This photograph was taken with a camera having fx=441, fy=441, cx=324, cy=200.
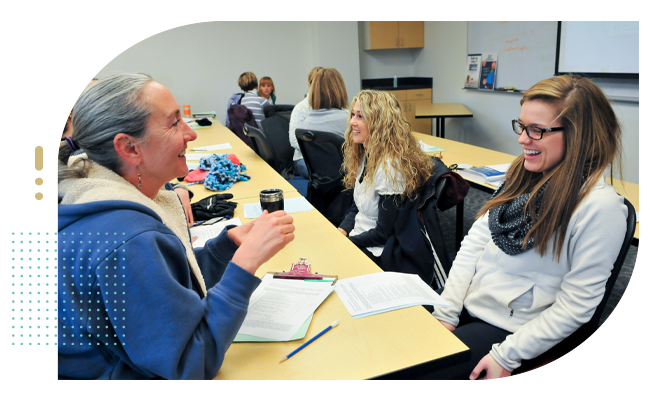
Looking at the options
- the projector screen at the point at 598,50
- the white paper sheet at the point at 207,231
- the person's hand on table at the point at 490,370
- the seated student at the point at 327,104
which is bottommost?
the person's hand on table at the point at 490,370

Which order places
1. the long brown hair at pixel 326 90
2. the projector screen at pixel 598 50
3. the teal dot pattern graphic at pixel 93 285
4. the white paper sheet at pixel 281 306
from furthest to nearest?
1. the projector screen at pixel 598 50
2. the long brown hair at pixel 326 90
3. the white paper sheet at pixel 281 306
4. the teal dot pattern graphic at pixel 93 285

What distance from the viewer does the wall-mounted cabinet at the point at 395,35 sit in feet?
A: 22.0

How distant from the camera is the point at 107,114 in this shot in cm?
85

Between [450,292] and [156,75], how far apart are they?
21.0 ft

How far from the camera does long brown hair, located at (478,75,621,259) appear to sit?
1081 mm

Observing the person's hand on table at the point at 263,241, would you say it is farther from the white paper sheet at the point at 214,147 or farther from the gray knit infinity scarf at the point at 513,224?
the white paper sheet at the point at 214,147

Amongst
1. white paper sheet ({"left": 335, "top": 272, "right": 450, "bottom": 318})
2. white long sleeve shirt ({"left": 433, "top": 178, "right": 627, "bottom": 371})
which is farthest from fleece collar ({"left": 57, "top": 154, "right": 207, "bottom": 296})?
white long sleeve shirt ({"left": 433, "top": 178, "right": 627, "bottom": 371})

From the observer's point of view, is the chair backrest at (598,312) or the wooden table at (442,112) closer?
the chair backrest at (598,312)

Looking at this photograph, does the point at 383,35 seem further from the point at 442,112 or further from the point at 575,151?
the point at 575,151

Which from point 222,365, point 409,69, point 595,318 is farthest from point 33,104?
point 409,69

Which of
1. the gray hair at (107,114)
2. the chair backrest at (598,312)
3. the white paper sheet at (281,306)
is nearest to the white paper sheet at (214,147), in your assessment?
the white paper sheet at (281,306)

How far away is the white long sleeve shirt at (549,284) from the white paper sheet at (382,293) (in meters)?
0.11

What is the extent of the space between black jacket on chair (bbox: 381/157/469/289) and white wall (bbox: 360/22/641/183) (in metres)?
3.68
